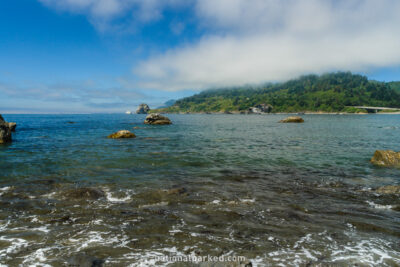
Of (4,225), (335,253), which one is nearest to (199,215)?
(335,253)

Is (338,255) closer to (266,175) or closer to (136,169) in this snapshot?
(266,175)

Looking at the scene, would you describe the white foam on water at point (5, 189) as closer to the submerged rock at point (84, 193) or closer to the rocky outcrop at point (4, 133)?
the submerged rock at point (84, 193)

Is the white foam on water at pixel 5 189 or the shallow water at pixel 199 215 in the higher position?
the white foam on water at pixel 5 189

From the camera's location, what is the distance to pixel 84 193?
1156 cm

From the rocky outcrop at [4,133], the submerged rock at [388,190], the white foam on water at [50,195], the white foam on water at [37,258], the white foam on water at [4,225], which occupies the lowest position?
the submerged rock at [388,190]

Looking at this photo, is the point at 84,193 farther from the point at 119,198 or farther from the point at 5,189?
the point at 5,189

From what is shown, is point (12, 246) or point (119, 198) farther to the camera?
point (119, 198)

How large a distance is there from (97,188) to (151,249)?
24.3 feet

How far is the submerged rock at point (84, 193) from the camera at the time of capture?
443 inches

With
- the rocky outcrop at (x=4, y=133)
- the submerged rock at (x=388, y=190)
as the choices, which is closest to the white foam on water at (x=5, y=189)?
the submerged rock at (x=388, y=190)

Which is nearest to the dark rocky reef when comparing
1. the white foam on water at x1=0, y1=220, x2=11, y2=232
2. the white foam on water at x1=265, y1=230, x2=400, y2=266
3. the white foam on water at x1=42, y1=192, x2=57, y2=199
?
the white foam on water at x1=42, y1=192, x2=57, y2=199

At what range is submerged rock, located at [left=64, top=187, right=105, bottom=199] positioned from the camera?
11258mm

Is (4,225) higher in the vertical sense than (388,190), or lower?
higher

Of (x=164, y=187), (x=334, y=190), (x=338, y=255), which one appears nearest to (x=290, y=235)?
(x=338, y=255)
